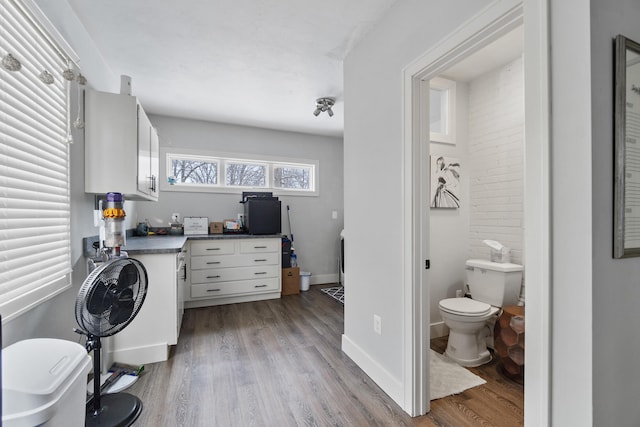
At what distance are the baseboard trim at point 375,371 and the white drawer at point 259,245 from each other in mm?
1800

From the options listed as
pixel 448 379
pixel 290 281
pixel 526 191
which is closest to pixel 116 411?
pixel 448 379

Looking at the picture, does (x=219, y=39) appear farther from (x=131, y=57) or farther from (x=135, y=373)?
(x=135, y=373)

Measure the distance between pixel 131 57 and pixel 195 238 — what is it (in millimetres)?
1894

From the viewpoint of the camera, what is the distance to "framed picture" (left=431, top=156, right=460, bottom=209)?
272 cm

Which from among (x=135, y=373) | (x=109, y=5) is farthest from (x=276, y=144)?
(x=135, y=373)

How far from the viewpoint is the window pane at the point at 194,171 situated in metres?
4.04

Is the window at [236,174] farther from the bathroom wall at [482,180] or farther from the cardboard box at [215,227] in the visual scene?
the bathroom wall at [482,180]

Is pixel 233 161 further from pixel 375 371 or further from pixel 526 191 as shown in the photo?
pixel 526 191

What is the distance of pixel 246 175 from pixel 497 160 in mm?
3215

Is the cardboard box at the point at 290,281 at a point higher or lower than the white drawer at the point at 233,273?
lower

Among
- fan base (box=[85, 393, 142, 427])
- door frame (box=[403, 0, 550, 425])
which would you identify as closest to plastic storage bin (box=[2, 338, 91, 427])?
fan base (box=[85, 393, 142, 427])

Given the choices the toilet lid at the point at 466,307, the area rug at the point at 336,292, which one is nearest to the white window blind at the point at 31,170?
the toilet lid at the point at 466,307

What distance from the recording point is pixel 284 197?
4.54m

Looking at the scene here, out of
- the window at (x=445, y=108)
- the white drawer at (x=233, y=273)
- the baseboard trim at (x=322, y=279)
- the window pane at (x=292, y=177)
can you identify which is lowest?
the baseboard trim at (x=322, y=279)
